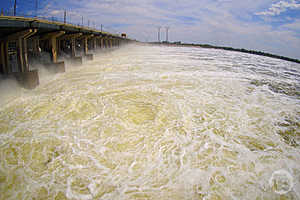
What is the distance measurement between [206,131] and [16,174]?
474 cm

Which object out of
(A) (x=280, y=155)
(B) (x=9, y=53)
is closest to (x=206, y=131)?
(A) (x=280, y=155)

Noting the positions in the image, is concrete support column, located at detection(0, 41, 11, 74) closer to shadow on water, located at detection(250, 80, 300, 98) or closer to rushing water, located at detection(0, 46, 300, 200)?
rushing water, located at detection(0, 46, 300, 200)

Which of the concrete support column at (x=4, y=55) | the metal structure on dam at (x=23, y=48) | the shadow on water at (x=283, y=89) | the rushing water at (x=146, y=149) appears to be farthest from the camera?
the shadow on water at (x=283, y=89)

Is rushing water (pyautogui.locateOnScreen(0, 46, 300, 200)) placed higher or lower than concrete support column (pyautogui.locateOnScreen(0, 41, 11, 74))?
lower

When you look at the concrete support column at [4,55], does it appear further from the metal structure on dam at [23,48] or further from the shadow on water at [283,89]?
the shadow on water at [283,89]

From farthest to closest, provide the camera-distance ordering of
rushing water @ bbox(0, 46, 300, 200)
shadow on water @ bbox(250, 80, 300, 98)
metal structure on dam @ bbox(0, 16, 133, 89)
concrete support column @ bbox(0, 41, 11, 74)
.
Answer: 1. shadow on water @ bbox(250, 80, 300, 98)
2. concrete support column @ bbox(0, 41, 11, 74)
3. metal structure on dam @ bbox(0, 16, 133, 89)
4. rushing water @ bbox(0, 46, 300, 200)

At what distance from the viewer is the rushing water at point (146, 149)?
312 cm

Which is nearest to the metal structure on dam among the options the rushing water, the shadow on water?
the rushing water

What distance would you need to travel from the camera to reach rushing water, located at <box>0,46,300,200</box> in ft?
10.3

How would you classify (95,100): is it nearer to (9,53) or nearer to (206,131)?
(206,131)

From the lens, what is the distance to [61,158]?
376 centimetres

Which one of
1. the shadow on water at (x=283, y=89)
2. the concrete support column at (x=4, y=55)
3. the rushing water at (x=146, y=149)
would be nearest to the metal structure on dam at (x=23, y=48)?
the concrete support column at (x=4, y=55)

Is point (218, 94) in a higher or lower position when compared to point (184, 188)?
higher

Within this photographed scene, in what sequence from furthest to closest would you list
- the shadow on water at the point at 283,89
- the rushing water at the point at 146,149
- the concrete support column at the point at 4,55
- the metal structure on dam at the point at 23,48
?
the shadow on water at the point at 283,89
the concrete support column at the point at 4,55
the metal structure on dam at the point at 23,48
the rushing water at the point at 146,149
